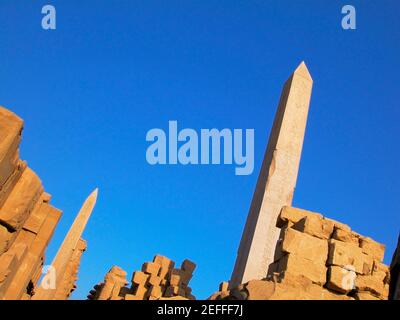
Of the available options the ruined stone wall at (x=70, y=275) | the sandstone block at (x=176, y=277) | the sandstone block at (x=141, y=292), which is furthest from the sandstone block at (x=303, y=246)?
the ruined stone wall at (x=70, y=275)

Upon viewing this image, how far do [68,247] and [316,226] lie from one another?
532 inches

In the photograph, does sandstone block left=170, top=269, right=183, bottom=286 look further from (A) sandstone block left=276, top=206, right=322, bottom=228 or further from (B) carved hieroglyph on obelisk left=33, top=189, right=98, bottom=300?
(A) sandstone block left=276, top=206, right=322, bottom=228

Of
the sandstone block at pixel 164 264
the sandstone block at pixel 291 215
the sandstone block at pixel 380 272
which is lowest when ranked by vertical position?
the sandstone block at pixel 380 272

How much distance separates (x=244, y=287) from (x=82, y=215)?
47.2ft

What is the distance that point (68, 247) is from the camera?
1608cm

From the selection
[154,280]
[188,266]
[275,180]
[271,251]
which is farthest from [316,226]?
[154,280]

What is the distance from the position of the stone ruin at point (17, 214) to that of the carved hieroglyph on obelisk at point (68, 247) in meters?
9.26

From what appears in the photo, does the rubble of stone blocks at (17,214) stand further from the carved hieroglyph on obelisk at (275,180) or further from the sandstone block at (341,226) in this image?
the carved hieroglyph on obelisk at (275,180)

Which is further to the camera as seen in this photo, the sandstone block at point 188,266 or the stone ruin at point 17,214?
the sandstone block at point 188,266

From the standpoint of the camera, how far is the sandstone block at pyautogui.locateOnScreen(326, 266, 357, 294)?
4.32 m

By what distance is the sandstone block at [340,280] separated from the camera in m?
4.32
